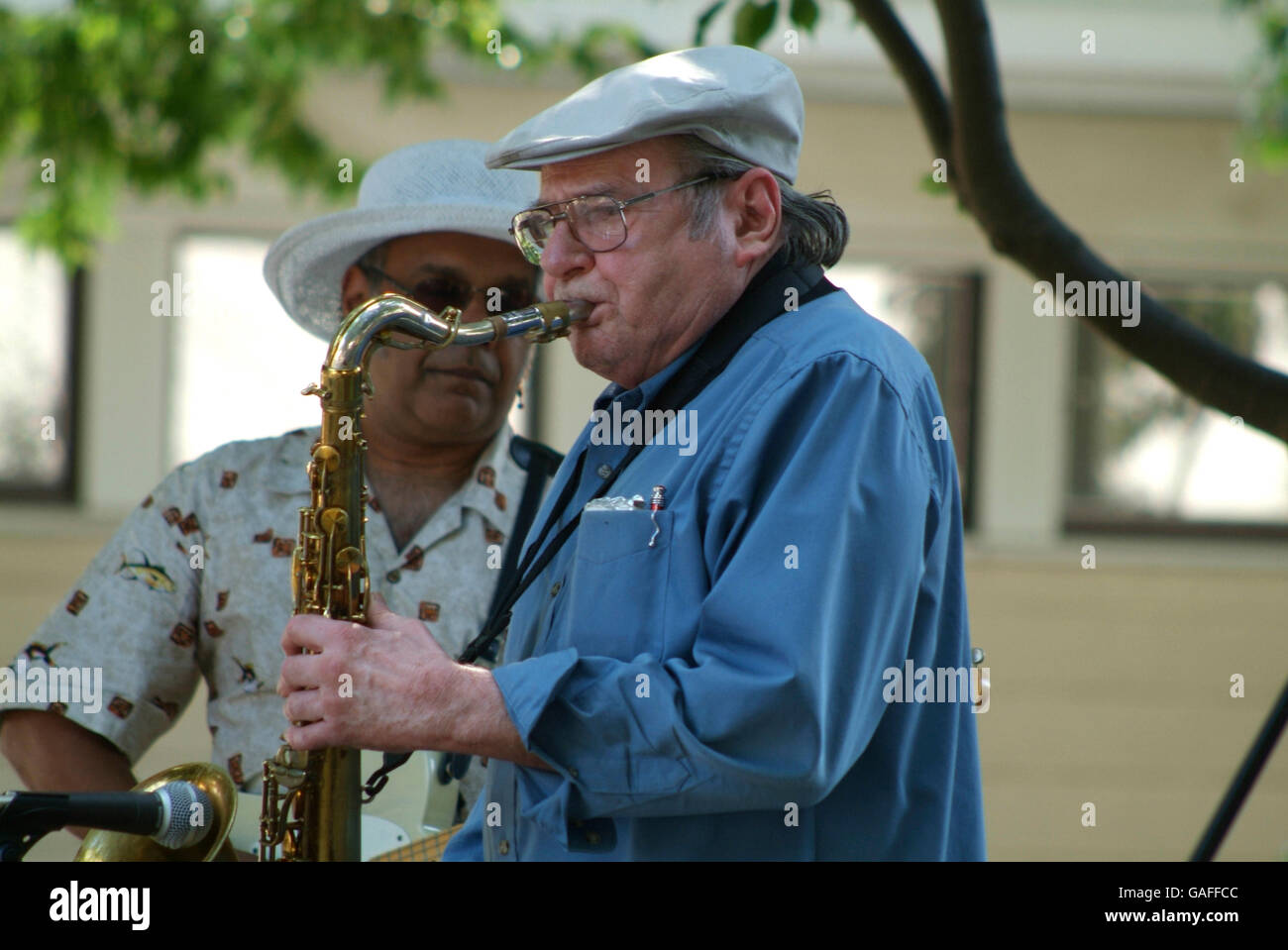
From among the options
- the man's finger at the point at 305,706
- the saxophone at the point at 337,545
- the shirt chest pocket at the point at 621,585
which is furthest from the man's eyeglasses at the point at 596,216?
the man's finger at the point at 305,706

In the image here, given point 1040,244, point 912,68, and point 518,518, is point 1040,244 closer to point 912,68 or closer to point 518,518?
point 912,68

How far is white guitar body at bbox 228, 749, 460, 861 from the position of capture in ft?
8.34

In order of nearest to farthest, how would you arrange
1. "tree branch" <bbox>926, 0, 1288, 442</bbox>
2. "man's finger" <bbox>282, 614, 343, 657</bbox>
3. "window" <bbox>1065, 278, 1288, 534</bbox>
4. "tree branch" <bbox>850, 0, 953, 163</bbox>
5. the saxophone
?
1. "man's finger" <bbox>282, 614, 343, 657</bbox>
2. the saxophone
3. "tree branch" <bbox>926, 0, 1288, 442</bbox>
4. "tree branch" <bbox>850, 0, 953, 163</bbox>
5. "window" <bbox>1065, 278, 1288, 534</bbox>

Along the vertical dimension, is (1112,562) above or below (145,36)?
below

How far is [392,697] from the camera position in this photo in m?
1.75

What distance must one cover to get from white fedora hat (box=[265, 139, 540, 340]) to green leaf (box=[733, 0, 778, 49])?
675mm

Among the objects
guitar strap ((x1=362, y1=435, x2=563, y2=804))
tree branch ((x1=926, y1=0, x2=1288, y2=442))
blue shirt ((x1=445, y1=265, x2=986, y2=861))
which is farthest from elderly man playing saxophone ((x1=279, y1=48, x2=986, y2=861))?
tree branch ((x1=926, y1=0, x2=1288, y2=442))

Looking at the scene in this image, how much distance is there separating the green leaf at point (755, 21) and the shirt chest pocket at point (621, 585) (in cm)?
188

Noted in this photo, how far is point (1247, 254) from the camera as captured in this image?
26.1ft

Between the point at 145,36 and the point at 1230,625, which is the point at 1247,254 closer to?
the point at 1230,625

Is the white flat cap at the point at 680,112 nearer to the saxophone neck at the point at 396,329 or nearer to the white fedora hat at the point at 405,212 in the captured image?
the saxophone neck at the point at 396,329

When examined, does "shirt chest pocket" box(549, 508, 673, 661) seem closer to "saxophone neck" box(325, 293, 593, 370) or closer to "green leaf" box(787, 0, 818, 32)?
"saxophone neck" box(325, 293, 593, 370)
